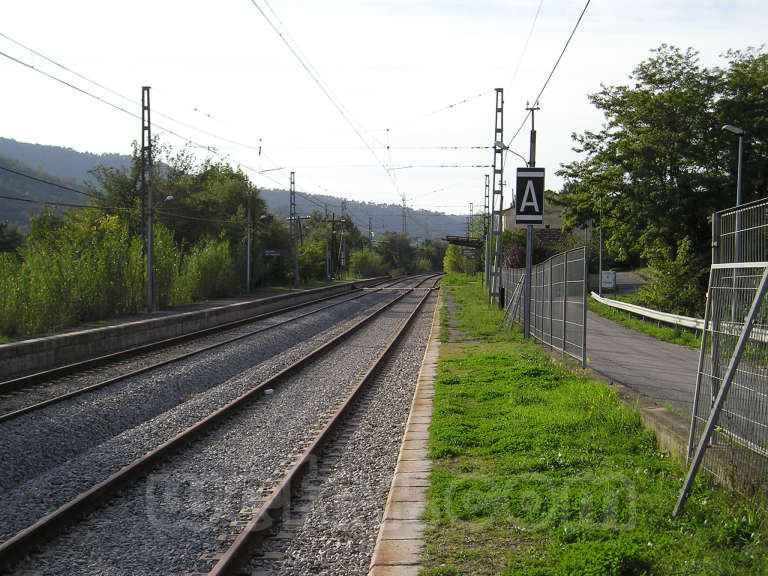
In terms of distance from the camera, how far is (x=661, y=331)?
25922mm

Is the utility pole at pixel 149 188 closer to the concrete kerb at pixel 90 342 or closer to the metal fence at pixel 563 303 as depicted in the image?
the concrete kerb at pixel 90 342

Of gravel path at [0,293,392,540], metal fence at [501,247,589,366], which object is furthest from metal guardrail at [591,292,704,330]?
gravel path at [0,293,392,540]

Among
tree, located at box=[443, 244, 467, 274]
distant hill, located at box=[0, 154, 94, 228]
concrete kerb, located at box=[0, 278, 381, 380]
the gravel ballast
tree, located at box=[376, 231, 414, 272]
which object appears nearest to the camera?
the gravel ballast

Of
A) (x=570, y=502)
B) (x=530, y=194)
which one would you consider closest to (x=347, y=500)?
(x=570, y=502)

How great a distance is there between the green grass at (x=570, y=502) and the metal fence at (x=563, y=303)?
129 inches

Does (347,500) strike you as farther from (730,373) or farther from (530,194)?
(530,194)

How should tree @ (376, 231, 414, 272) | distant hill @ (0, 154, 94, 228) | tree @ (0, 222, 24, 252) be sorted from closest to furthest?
tree @ (0, 222, 24, 252) → distant hill @ (0, 154, 94, 228) → tree @ (376, 231, 414, 272)

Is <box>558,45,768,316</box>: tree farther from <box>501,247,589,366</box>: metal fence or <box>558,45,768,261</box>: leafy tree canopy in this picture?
<box>501,247,589,366</box>: metal fence

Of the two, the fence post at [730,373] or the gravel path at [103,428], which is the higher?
the fence post at [730,373]

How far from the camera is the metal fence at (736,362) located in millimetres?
4855

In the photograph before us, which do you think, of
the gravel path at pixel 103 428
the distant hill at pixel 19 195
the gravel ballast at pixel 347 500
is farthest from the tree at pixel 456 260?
the gravel ballast at pixel 347 500

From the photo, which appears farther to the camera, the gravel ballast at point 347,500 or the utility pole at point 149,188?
the utility pole at point 149,188

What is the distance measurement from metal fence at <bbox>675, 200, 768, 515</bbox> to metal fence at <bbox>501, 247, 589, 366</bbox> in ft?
19.9

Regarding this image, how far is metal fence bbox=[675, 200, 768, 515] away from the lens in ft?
15.9
